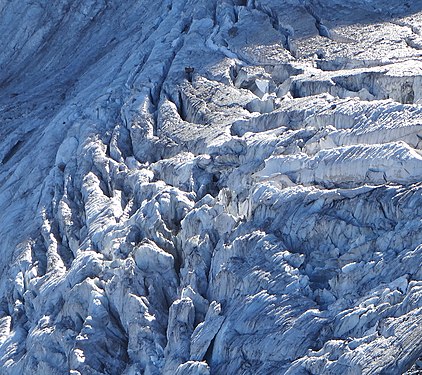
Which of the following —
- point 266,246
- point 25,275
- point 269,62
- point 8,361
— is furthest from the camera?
point 269,62

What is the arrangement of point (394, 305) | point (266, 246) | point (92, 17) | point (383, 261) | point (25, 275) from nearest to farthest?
point (394, 305) < point (383, 261) < point (266, 246) < point (25, 275) < point (92, 17)

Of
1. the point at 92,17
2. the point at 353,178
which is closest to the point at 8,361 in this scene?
the point at 353,178

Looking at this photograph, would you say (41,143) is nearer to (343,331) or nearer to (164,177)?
(164,177)

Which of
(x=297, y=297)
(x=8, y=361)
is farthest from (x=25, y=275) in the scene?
(x=297, y=297)

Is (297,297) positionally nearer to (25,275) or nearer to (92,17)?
(25,275)

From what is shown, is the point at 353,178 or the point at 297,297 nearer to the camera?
the point at 297,297

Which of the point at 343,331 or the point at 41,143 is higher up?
the point at 41,143
